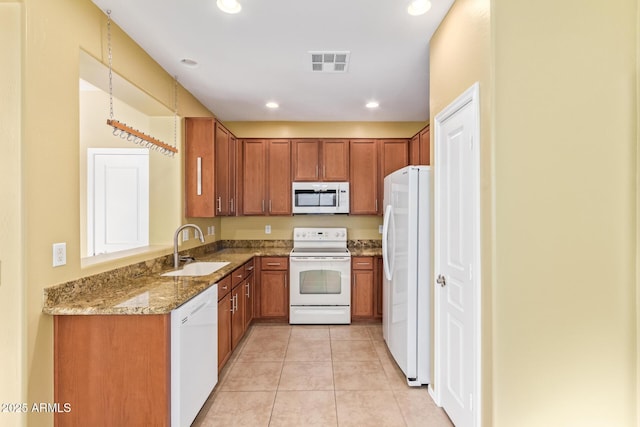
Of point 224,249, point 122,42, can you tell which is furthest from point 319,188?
point 122,42

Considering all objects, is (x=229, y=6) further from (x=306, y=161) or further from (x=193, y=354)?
(x=306, y=161)

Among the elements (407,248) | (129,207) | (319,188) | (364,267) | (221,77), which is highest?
(221,77)

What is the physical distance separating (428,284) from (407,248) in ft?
1.08

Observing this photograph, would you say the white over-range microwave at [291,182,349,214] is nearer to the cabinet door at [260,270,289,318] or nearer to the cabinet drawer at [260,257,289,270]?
the cabinet drawer at [260,257,289,270]

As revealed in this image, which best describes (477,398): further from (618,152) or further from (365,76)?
(365,76)

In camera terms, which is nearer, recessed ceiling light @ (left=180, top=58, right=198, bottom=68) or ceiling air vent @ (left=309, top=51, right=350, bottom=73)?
ceiling air vent @ (left=309, top=51, right=350, bottom=73)

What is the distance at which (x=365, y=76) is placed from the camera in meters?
3.04

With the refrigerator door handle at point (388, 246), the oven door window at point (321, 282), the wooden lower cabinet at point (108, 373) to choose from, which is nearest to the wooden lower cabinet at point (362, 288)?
the oven door window at point (321, 282)

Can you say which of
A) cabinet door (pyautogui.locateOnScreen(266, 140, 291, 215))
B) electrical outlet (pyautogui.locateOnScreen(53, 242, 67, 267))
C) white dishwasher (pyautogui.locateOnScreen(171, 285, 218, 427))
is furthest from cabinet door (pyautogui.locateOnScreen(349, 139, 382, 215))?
electrical outlet (pyautogui.locateOnScreen(53, 242, 67, 267))

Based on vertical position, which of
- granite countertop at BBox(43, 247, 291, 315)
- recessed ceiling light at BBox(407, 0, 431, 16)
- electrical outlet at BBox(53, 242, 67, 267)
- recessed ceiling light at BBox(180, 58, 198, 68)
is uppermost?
recessed ceiling light at BBox(180, 58, 198, 68)

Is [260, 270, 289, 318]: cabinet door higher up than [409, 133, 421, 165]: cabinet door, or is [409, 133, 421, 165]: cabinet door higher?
[409, 133, 421, 165]: cabinet door

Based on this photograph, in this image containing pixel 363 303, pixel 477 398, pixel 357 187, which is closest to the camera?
pixel 477 398

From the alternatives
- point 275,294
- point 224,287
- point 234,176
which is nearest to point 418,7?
point 224,287

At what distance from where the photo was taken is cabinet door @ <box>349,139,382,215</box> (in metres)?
4.42
